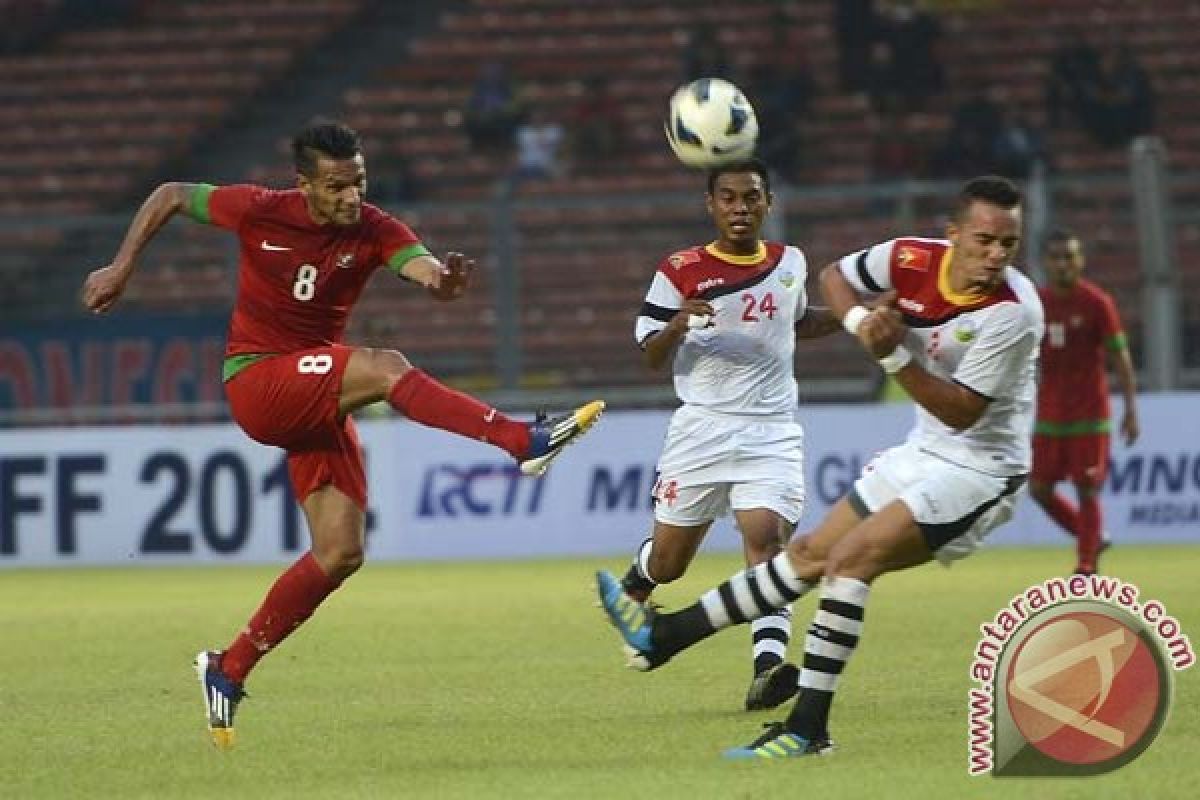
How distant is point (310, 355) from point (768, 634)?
2158 mm

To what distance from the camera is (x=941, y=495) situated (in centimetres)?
845

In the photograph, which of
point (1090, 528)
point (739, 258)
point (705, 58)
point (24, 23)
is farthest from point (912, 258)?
point (24, 23)

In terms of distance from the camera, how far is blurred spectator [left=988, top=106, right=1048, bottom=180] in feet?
82.5

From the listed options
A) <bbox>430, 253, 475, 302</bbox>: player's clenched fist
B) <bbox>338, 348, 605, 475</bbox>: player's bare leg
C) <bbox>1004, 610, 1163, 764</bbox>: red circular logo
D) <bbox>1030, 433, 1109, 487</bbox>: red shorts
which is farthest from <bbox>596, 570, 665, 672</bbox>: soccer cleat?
<bbox>1030, 433, 1109, 487</bbox>: red shorts

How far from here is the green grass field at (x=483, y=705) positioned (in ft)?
26.4

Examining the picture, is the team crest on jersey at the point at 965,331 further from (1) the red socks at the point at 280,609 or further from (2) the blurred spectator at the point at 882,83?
(2) the blurred spectator at the point at 882,83

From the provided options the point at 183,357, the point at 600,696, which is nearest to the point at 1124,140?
the point at 183,357

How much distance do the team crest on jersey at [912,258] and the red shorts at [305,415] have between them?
2034mm

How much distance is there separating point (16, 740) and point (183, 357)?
12124 mm

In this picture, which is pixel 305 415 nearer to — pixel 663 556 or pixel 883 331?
pixel 663 556

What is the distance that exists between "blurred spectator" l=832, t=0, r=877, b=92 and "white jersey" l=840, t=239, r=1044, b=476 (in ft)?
64.0

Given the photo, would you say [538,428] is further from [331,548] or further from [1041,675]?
[1041,675]

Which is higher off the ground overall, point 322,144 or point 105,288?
point 322,144

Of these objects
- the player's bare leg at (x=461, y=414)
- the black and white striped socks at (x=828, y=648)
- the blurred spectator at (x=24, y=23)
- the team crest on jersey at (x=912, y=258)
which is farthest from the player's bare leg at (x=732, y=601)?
the blurred spectator at (x=24, y=23)
